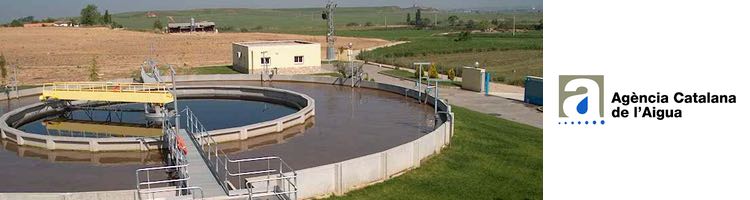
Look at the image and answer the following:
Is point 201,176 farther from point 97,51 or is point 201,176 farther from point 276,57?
point 97,51

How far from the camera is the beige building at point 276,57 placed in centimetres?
4241

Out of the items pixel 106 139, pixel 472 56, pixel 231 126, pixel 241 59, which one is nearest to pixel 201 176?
pixel 106 139

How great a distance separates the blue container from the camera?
3105cm

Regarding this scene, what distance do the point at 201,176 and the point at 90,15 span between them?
Answer: 13846cm

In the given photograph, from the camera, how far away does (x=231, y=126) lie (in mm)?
24547

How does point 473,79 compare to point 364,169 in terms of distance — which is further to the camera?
point 473,79

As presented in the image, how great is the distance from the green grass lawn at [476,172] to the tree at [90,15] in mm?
130903

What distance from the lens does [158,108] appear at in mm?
24500

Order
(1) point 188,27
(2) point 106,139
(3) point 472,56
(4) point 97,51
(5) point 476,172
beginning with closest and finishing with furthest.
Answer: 1. (5) point 476,172
2. (2) point 106,139
3. (4) point 97,51
4. (3) point 472,56
5. (1) point 188,27

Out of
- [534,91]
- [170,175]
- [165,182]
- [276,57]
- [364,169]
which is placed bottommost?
[170,175]
